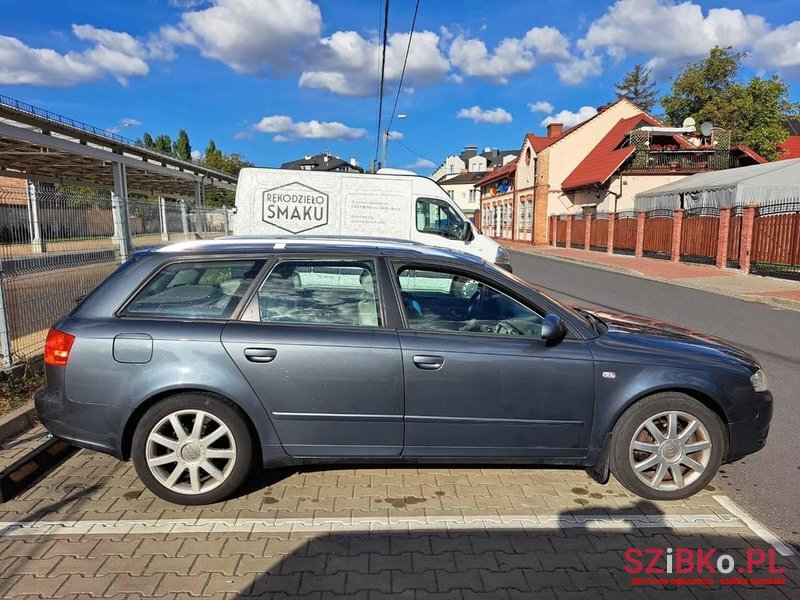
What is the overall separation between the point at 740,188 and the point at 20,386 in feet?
87.3

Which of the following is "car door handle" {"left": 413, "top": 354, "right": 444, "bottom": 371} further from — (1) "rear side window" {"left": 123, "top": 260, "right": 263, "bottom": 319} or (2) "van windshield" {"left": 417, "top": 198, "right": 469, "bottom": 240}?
(2) "van windshield" {"left": 417, "top": 198, "right": 469, "bottom": 240}

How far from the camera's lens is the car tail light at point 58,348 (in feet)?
10.5

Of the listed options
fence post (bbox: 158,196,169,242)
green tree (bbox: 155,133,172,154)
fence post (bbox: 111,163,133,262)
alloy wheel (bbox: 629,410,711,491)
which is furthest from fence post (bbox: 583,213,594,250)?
green tree (bbox: 155,133,172,154)

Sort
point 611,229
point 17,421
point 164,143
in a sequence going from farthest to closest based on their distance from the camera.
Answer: point 164,143 < point 611,229 < point 17,421

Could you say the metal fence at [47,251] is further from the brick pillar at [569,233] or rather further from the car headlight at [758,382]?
the brick pillar at [569,233]

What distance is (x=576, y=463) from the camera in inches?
132

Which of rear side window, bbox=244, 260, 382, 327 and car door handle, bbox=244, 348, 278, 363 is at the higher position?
rear side window, bbox=244, 260, 382, 327

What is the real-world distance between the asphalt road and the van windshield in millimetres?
2931

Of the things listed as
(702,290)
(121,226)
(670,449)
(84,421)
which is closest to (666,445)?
(670,449)

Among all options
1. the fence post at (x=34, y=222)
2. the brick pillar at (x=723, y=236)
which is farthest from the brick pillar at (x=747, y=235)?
the fence post at (x=34, y=222)

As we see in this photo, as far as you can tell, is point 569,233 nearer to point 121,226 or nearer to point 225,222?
point 225,222

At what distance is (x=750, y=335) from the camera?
335 inches

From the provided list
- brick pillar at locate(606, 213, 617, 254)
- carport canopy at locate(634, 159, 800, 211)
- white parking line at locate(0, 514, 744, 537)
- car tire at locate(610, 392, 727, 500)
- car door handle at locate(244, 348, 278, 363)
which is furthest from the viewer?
brick pillar at locate(606, 213, 617, 254)

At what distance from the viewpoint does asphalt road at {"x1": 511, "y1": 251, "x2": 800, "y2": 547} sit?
11.3 feet
